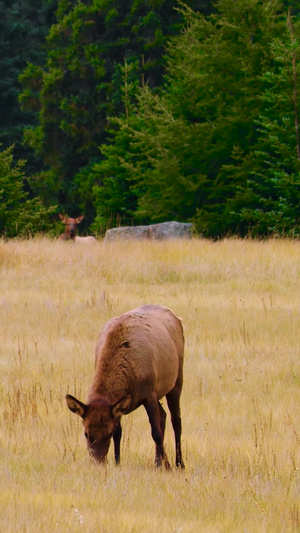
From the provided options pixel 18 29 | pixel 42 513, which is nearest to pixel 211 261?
pixel 42 513

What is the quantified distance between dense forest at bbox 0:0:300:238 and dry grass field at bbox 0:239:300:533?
5.47 m

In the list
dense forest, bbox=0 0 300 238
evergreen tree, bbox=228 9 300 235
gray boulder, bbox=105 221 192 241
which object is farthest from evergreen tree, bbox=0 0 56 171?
gray boulder, bbox=105 221 192 241

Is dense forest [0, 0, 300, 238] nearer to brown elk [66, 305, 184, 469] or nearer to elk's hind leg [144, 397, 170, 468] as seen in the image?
brown elk [66, 305, 184, 469]

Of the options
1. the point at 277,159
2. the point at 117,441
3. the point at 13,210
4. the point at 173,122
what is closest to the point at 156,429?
the point at 117,441

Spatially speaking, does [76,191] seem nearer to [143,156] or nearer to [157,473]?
[143,156]

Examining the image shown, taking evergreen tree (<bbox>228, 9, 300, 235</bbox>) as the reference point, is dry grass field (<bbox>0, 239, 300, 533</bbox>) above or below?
above

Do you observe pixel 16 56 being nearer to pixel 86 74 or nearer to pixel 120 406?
pixel 86 74

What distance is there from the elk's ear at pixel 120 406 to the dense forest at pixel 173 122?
1479 cm

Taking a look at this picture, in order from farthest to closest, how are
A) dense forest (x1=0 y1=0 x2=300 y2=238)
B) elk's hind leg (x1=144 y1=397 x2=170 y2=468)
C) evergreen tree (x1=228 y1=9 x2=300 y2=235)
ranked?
dense forest (x1=0 y1=0 x2=300 y2=238)
evergreen tree (x1=228 y1=9 x2=300 y2=235)
elk's hind leg (x1=144 y1=397 x2=170 y2=468)

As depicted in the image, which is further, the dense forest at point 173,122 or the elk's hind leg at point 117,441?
the dense forest at point 173,122

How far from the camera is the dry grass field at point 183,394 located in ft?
14.7

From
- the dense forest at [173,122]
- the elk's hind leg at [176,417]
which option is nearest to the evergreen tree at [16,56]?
the dense forest at [173,122]

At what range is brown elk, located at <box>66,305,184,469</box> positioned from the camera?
511cm

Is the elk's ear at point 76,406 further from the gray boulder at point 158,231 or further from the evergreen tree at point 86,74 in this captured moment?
the evergreen tree at point 86,74
